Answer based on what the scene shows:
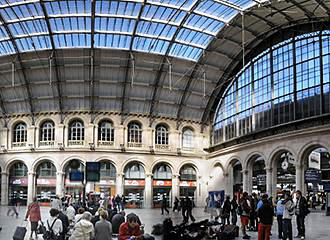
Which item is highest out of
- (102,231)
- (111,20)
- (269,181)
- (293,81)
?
(111,20)

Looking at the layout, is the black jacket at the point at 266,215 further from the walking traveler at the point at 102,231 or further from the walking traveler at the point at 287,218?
the walking traveler at the point at 102,231

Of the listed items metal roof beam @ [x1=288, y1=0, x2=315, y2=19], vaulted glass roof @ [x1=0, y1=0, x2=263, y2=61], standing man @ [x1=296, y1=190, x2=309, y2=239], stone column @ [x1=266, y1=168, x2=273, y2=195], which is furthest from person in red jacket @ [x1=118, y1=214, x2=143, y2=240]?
stone column @ [x1=266, y1=168, x2=273, y2=195]

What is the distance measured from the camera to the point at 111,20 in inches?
1843

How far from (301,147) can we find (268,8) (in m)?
13.0

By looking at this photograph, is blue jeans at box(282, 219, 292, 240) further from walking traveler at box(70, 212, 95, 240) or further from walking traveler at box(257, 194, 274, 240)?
walking traveler at box(70, 212, 95, 240)

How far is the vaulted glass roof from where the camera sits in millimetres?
44031

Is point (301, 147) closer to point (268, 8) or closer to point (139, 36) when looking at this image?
point (268, 8)

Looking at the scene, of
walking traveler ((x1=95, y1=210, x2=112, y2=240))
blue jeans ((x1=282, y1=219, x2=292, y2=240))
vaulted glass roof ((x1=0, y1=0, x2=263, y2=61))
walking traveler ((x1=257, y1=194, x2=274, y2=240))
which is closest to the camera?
walking traveler ((x1=95, y1=210, x2=112, y2=240))


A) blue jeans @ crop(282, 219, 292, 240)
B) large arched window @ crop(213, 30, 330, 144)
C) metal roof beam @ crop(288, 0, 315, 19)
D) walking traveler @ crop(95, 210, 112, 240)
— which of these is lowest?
blue jeans @ crop(282, 219, 292, 240)

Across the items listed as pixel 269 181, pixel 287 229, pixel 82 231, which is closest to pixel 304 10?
pixel 269 181

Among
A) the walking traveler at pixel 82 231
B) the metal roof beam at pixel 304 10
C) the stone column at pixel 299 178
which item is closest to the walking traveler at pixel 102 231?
the walking traveler at pixel 82 231

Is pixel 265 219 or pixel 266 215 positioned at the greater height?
pixel 266 215

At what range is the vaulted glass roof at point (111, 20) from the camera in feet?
144

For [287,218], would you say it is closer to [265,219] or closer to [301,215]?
[301,215]
